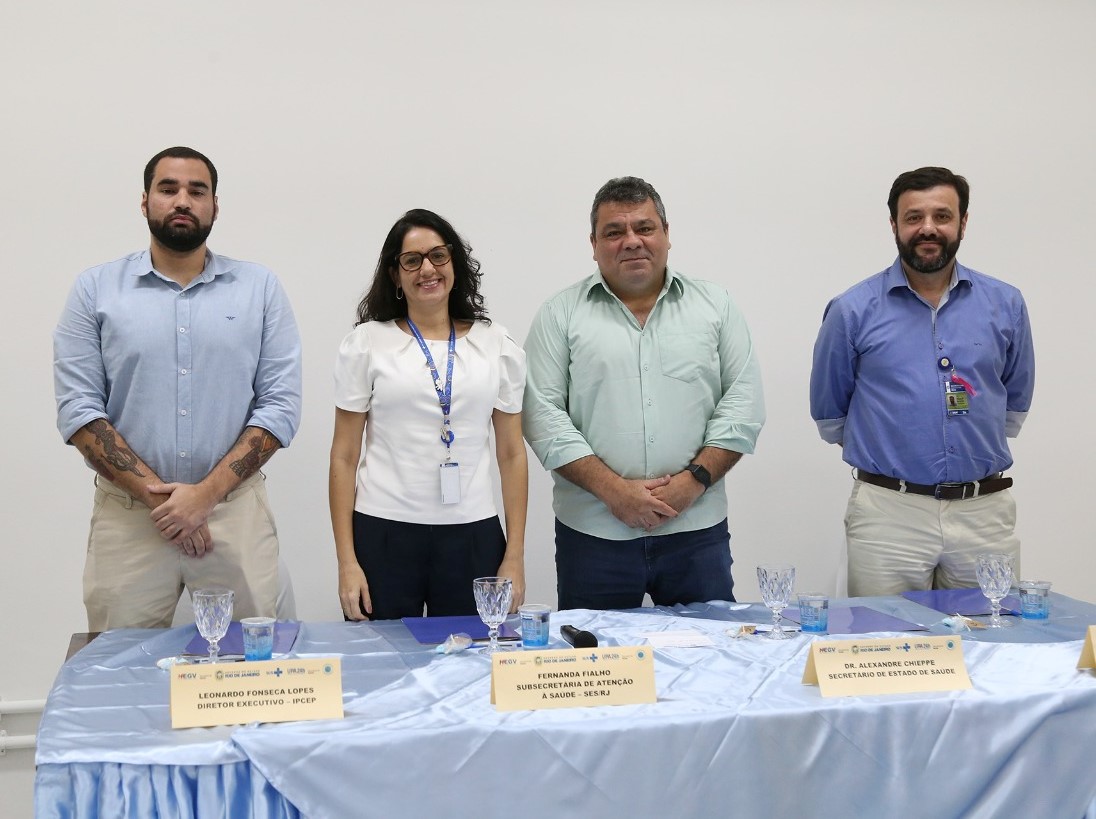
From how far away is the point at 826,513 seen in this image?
12.9ft

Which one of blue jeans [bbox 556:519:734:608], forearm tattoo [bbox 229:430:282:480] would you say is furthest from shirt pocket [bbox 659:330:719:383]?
forearm tattoo [bbox 229:430:282:480]

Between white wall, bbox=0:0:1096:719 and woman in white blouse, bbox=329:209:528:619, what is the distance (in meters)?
1.13

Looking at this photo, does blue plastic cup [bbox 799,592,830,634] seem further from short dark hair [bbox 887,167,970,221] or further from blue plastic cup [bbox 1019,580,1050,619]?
short dark hair [bbox 887,167,970,221]

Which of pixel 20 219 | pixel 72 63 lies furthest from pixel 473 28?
pixel 20 219

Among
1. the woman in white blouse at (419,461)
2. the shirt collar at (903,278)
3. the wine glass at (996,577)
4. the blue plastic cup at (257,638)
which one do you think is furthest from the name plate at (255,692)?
the shirt collar at (903,278)

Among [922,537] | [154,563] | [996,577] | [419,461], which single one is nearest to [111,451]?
[154,563]

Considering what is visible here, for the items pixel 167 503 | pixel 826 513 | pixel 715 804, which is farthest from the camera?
pixel 826 513

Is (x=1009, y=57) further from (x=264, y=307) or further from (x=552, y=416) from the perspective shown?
(x=264, y=307)

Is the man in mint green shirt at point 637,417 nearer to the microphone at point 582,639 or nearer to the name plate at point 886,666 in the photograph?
the microphone at point 582,639

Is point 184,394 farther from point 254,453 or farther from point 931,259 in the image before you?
point 931,259

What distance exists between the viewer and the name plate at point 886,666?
1.69 meters

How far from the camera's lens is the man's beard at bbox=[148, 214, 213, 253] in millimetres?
2500

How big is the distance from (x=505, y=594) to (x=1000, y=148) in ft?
10.4

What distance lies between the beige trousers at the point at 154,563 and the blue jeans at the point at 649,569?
864mm
